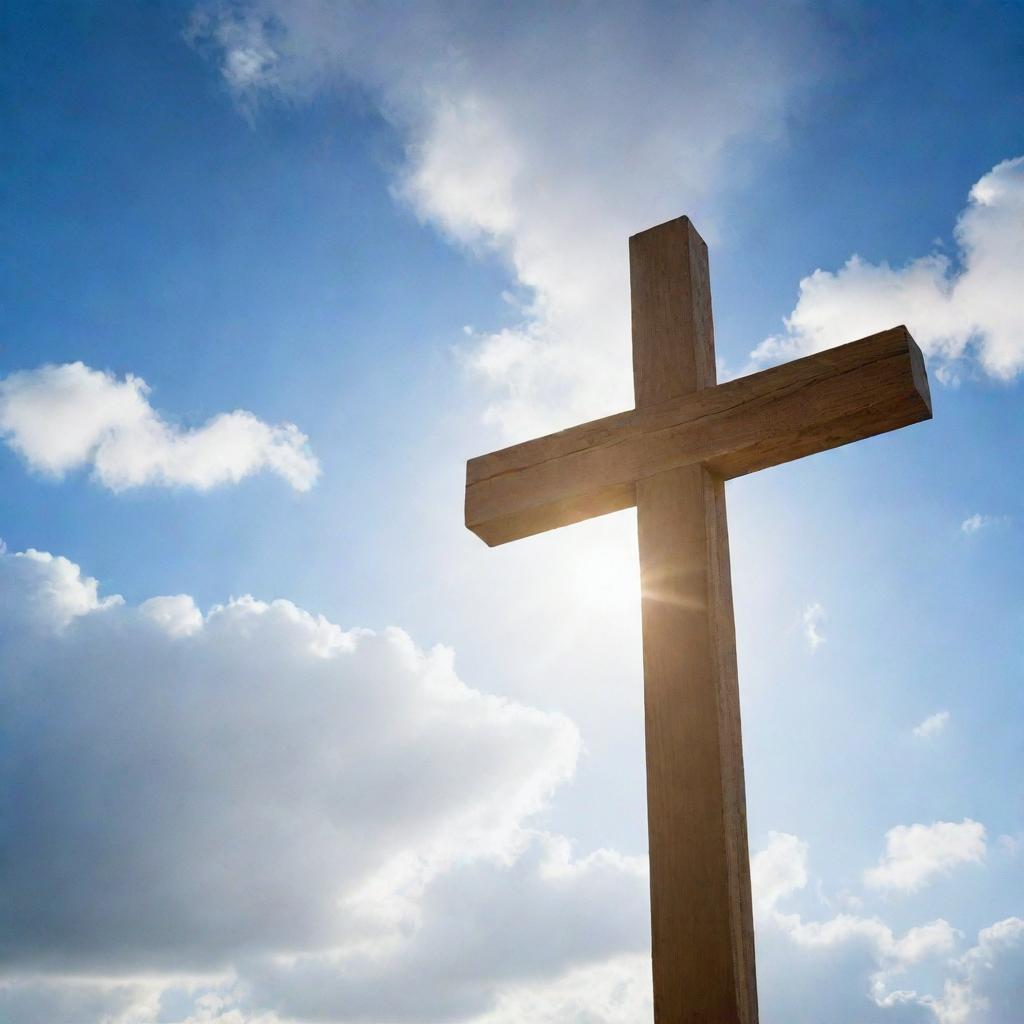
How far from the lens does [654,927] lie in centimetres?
267

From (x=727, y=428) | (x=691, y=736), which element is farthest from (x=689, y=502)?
(x=691, y=736)

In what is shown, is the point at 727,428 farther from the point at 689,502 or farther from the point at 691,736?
the point at 691,736

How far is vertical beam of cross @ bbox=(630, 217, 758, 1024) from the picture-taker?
8.41 ft

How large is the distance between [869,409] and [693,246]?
101cm

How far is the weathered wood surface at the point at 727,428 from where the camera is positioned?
123 inches

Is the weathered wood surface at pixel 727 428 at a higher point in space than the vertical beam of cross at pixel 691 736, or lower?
higher

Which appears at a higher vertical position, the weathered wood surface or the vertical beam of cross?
the weathered wood surface

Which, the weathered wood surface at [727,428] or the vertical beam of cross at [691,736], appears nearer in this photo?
the vertical beam of cross at [691,736]

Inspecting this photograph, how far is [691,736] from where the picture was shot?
2.79m

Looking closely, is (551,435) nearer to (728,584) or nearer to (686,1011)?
(728,584)

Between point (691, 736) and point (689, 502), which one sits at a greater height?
point (689, 502)

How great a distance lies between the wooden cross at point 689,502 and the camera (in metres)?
2.61

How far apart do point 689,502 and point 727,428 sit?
10.5 inches

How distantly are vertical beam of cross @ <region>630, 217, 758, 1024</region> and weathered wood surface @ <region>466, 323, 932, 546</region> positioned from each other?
7 cm
